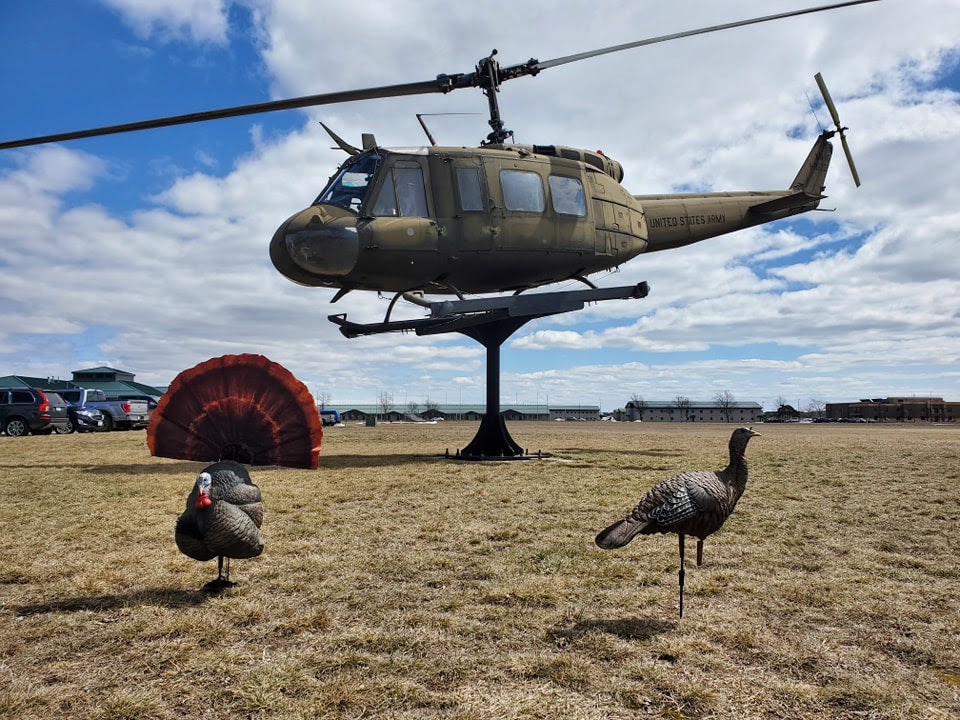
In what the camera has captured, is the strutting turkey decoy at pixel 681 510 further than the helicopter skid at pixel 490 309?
No

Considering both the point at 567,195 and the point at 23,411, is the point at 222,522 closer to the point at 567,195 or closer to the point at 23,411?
the point at 567,195

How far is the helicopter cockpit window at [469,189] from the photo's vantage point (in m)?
12.5

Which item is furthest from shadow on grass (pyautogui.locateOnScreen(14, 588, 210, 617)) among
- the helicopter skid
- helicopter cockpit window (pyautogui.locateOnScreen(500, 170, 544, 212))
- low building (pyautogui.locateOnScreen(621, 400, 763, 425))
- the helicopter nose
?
low building (pyautogui.locateOnScreen(621, 400, 763, 425))

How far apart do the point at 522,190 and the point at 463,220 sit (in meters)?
1.43

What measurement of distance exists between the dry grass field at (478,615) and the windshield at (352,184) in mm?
5392

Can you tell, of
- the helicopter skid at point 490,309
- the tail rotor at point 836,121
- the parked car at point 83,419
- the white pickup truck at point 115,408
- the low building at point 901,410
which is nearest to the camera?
the helicopter skid at point 490,309

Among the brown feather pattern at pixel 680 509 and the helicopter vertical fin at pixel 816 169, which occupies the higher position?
the helicopter vertical fin at pixel 816 169

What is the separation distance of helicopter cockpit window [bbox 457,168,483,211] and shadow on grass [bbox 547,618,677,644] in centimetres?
925

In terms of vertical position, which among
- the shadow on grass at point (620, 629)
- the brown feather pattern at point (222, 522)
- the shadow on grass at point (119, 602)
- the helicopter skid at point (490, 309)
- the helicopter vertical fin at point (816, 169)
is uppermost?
the helicopter vertical fin at point (816, 169)

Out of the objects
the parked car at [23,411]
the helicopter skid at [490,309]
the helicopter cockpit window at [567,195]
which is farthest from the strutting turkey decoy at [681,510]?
the parked car at [23,411]

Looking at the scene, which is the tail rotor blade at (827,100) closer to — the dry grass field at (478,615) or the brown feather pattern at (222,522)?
the dry grass field at (478,615)

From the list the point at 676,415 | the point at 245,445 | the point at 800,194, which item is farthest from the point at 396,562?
the point at 676,415

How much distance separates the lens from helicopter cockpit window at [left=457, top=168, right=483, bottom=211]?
1253 centimetres

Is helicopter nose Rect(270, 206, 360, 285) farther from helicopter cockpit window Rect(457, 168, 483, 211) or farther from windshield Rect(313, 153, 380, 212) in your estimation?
helicopter cockpit window Rect(457, 168, 483, 211)
